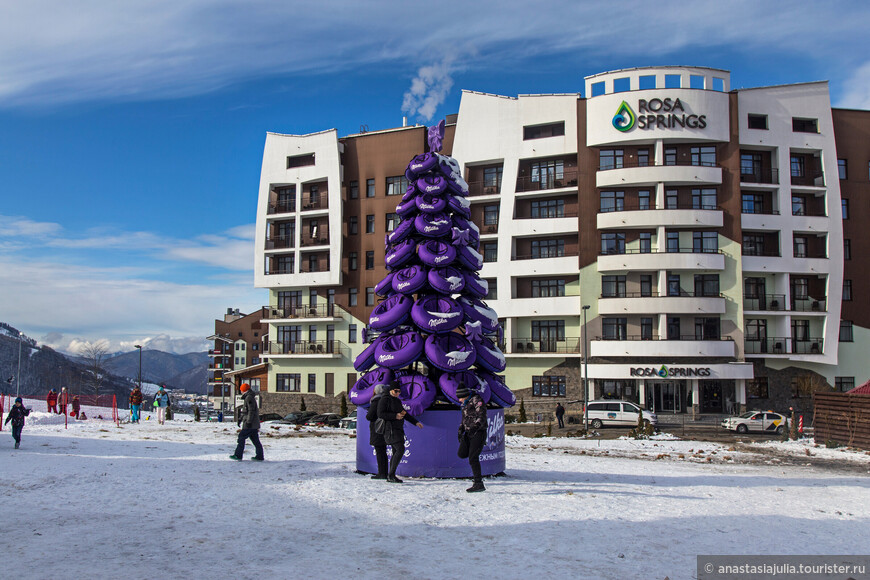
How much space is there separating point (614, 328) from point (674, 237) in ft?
26.5

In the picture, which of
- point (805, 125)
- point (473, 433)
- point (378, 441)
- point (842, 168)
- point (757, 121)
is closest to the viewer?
point (473, 433)

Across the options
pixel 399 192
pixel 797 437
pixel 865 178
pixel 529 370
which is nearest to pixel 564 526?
pixel 797 437

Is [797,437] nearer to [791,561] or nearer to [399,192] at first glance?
[791,561]

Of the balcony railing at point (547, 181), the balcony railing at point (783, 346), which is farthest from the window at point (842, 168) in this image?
the balcony railing at point (547, 181)

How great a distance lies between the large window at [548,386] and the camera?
51.6 metres

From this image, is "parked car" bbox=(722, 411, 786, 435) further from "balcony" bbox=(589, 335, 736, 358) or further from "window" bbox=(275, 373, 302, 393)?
"window" bbox=(275, 373, 302, 393)

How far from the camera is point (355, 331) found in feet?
198

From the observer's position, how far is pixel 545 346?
171 feet

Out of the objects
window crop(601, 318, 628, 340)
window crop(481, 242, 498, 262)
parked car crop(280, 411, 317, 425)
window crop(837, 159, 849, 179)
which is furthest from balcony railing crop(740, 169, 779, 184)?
parked car crop(280, 411, 317, 425)

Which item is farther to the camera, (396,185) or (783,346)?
(396,185)

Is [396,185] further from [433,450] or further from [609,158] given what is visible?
[433,450]

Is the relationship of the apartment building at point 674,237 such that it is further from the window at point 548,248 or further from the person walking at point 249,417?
the person walking at point 249,417

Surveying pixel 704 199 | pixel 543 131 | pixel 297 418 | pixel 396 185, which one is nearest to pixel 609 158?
pixel 543 131

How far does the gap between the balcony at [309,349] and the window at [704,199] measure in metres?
31.2
